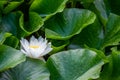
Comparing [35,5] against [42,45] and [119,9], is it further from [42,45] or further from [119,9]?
[119,9]

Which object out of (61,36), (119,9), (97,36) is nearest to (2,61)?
(61,36)

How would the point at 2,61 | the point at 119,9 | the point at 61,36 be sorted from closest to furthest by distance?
the point at 2,61 < the point at 61,36 < the point at 119,9

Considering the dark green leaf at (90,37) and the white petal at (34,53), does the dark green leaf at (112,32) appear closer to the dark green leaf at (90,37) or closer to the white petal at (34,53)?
the dark green leaf at (90,37)

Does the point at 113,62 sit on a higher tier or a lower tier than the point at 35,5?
lower

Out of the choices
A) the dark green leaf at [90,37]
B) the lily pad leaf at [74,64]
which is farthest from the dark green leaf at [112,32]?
the lily pad leaf at [74,64]

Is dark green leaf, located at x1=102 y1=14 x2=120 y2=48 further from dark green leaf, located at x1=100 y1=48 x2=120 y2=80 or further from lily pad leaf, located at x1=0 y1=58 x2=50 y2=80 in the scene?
lily pad leaf, located at x1=0 y1=58 x2=50 y2=80

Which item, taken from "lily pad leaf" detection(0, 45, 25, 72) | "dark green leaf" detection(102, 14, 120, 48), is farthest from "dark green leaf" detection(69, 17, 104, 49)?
"lily pad leaf" detection(0, 45, 25, 72)
